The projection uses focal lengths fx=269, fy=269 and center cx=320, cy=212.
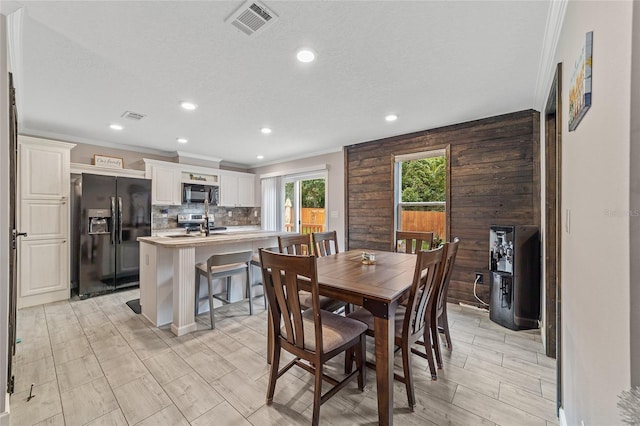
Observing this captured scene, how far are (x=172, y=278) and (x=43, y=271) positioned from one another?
218 centimetres

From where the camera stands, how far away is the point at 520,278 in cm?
272

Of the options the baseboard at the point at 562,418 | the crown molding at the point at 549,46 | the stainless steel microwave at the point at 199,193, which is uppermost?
the crown molding at the point at 549,46

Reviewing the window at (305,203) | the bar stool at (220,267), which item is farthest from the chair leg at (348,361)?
the window at (305,203)

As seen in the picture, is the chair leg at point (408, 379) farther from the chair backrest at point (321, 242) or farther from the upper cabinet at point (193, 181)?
the upper cabinet at point (193, 181)

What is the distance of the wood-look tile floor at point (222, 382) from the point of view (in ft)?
5.32

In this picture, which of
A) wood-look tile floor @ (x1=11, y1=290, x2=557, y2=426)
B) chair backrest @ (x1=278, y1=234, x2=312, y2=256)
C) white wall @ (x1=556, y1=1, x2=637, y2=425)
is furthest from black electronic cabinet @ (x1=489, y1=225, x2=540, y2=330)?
chair backrest @ (x1=278, y1=234, x2=312, y2=256)

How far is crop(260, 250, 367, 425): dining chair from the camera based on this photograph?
1.46 m

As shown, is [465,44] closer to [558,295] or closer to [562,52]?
[562,52]

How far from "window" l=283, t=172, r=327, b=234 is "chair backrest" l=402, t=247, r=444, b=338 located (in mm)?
3368

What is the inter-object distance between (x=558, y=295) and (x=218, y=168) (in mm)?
5957

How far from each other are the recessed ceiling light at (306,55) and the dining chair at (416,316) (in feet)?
5.27

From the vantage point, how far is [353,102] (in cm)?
288

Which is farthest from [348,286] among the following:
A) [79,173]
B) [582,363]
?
[79,173]

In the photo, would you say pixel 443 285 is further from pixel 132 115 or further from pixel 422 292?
pixel 132 115
